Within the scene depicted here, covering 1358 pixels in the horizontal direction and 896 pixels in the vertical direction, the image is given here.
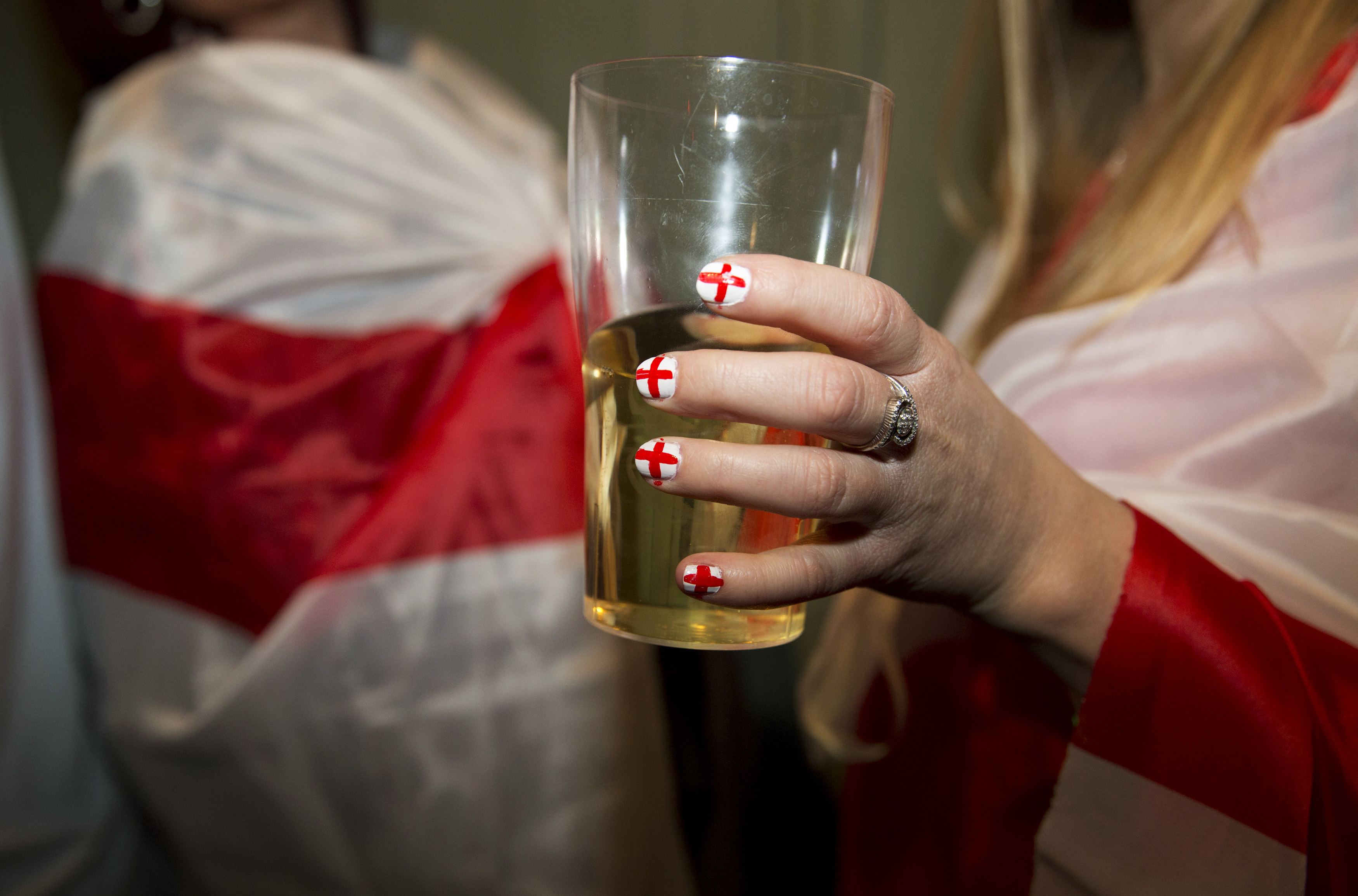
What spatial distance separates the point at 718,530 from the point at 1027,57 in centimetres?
64

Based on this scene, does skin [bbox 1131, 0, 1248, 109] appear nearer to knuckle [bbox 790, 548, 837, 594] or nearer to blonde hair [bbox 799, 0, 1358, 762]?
blonde hair [bbox 799, 0, 1358, 762]

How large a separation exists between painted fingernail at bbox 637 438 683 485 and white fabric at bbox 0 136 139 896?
71cm

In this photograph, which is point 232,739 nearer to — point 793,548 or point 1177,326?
point 793,548

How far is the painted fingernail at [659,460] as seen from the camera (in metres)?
0.26

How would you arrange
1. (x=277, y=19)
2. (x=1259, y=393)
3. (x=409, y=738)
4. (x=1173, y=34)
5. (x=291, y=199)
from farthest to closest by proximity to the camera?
1. (x=277, y=19)
2. (x=291, y=199)
3. (x=409, y=738)
4. (x=1173, y=34)
5. (x=1259, y=393)

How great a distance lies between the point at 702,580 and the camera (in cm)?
27

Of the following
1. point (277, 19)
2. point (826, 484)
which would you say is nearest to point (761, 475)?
point (826, 484)

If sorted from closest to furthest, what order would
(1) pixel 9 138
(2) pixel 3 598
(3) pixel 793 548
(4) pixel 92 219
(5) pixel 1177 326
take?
(3) pixel 793 548
(5) pixel 1177 326
(2) pixel 3 598
(4) pixel 92 219
(1) pixel 9 138

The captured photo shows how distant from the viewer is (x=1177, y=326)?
0.48 meters

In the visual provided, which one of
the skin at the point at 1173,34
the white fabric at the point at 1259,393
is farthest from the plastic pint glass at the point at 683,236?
the skin at the point at 1173,34

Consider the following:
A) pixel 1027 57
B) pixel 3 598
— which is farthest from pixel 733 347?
pixel 3 598

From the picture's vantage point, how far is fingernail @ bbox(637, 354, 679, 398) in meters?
0.25

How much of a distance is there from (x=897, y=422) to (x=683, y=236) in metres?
0.09

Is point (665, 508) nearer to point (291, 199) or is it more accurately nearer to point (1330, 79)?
point (1330, 79)
